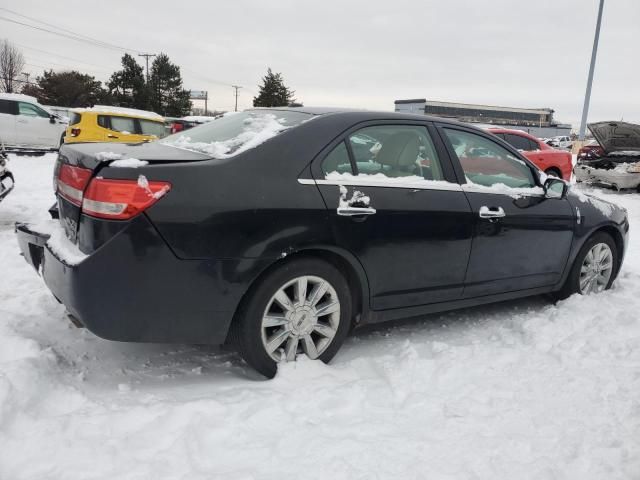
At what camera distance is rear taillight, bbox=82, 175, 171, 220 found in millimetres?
2400

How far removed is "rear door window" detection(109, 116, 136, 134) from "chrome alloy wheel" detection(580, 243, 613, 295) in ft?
41.3

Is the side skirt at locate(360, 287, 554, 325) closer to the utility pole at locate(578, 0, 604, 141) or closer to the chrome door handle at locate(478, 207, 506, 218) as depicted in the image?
the chrome door handle at locate(478, 207, 506, 218)

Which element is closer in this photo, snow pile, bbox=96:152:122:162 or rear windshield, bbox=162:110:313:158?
snow pile, bbox=96:152:122:162

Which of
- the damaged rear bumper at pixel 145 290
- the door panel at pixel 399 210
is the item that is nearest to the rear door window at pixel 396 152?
the door panel at pixel 399 210

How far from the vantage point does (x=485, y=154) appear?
3850 millimetres

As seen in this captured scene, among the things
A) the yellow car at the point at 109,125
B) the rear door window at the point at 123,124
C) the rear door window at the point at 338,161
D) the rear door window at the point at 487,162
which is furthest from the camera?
the rear door window at the point at 123,124

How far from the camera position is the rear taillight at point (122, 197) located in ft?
7.88

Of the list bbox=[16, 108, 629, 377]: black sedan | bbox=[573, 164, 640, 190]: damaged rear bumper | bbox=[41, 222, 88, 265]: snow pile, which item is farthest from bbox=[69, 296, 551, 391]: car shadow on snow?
bbox=[573, 164, 640, 190]: damaged rear bumper

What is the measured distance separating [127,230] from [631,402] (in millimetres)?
2706

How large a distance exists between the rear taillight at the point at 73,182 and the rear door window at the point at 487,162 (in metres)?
2.29

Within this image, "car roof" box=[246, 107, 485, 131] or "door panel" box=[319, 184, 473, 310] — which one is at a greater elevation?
"car roof" box=[246, 107, 485, 131]

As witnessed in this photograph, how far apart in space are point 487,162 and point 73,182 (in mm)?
2789

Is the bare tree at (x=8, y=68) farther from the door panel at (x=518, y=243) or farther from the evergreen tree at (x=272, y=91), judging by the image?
the door panel at (x=518, y=243)

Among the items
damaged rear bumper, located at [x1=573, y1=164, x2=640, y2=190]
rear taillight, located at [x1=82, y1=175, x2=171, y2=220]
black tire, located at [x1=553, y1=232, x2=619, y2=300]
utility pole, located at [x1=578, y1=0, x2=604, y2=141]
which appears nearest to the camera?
rear taillight, located at [x1=82, y1=175, x2=171, y2=220]
